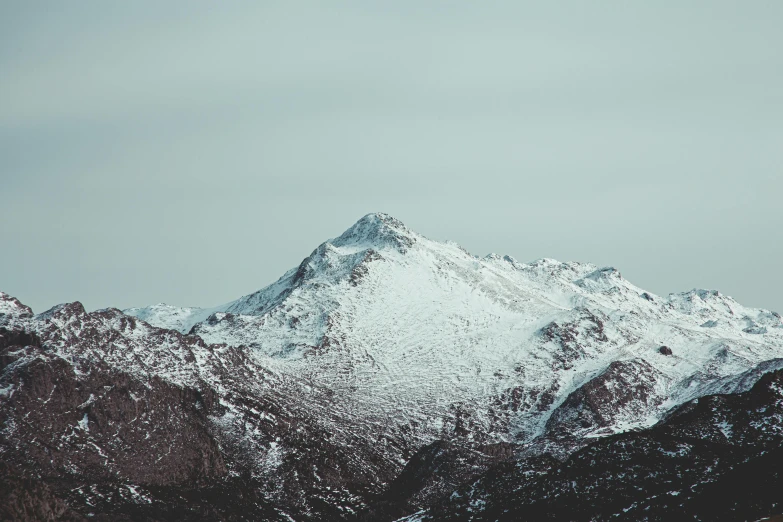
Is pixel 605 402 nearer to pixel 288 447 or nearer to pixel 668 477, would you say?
pixel 288 447

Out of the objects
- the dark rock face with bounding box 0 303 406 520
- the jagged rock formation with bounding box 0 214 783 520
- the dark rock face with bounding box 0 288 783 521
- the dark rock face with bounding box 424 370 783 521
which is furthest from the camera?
the jagged rock formation with bounding box 0 214 783 520

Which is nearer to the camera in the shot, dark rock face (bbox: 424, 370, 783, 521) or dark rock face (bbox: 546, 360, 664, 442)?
dark rock face (bbox: 424, 370, 783, 521)

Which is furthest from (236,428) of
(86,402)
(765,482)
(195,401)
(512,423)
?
(765,482)

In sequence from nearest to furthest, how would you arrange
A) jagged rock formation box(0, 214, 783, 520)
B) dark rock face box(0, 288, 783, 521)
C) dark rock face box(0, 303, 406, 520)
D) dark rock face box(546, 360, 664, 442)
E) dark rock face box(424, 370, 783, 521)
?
dark rock face box(424, 370, 783, 521)
dark rock face box(0, 288, 783, 521)
dark rock face box(0, 303, 406, 520)
jagged rock formation box(0, 214, 783, 520)
dark rock face box(546, 360, 664, 442)

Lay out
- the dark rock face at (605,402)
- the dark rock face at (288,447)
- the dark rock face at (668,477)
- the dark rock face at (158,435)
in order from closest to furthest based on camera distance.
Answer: the dark rock face at (668,477) < the dark rock face at (288,447) < the dark rock face at (158,435) < the dark rock face at (605,402)

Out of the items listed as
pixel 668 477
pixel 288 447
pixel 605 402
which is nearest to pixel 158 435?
pixel 288 447

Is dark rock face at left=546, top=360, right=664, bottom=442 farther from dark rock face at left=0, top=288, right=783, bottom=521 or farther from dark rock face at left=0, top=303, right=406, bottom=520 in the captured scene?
dark rock face at left=0, top=303, right=406, bottom=520

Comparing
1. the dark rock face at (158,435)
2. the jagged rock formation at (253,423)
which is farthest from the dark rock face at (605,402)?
the dark rock face at (158,435)

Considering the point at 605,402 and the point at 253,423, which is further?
the point at 605,402

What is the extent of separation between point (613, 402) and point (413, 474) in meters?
56.9

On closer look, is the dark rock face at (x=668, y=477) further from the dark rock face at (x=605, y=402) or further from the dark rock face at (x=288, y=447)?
the dark rock face at (x=605, y=402)

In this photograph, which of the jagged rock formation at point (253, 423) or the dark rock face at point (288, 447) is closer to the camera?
the dark rock face at point (288, 447)

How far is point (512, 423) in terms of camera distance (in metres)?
185

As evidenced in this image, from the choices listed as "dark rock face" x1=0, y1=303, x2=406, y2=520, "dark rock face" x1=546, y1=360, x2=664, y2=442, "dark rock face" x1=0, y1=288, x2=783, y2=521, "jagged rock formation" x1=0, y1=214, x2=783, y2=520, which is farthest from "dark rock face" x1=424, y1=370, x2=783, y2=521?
"dark rock face" x1=546, y1=360, x2=664, y2=442
